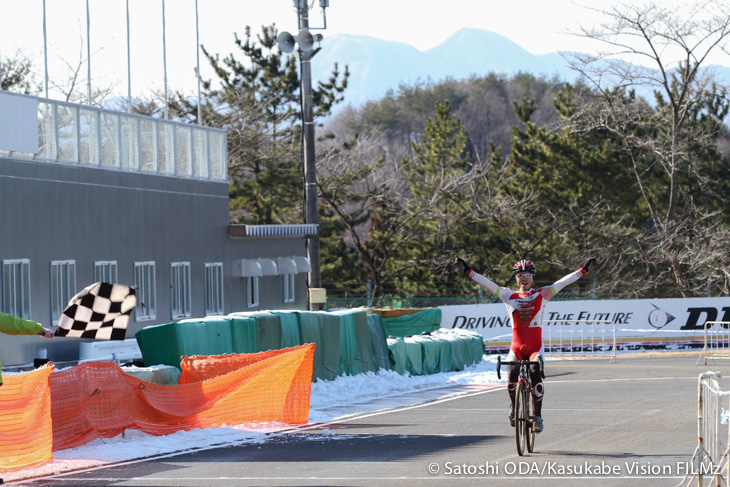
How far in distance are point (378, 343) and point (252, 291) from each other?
10066 millimetres

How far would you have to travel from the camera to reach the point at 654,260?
44.7 metres

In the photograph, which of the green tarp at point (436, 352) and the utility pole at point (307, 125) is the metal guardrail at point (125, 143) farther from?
the green tarp at point (436, 352)

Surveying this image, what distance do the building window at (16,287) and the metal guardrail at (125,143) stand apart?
2.10m

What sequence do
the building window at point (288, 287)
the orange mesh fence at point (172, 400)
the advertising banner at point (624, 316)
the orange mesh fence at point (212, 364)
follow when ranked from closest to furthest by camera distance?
the orange mesh fence at point (172, 400), the orange mesh fence at point (212, 364), the advertising banner at point (624, 316), the building window at point (288, 287)

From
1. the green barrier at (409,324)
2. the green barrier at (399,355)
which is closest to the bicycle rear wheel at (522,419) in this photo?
the green barrier at (399,355)

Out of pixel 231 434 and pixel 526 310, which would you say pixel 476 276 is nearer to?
pixel 526 310

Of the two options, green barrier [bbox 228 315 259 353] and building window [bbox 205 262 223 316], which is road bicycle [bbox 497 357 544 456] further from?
building window [bbox 205 262 223 316]

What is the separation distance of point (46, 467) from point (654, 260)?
37.5 metres

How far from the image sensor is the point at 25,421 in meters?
10.9

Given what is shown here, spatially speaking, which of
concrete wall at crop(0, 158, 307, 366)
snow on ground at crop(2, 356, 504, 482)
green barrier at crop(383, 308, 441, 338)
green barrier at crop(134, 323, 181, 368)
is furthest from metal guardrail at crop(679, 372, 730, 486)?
green barrier at crop(383, 308, 441, 338)

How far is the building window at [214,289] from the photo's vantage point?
2772 cm

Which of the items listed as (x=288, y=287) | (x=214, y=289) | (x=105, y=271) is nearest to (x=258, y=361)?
(x=105, y=271)

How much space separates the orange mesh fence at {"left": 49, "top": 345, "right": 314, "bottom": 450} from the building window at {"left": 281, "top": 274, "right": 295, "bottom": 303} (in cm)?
1791

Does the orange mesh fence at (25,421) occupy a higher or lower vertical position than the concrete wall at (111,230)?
lower
